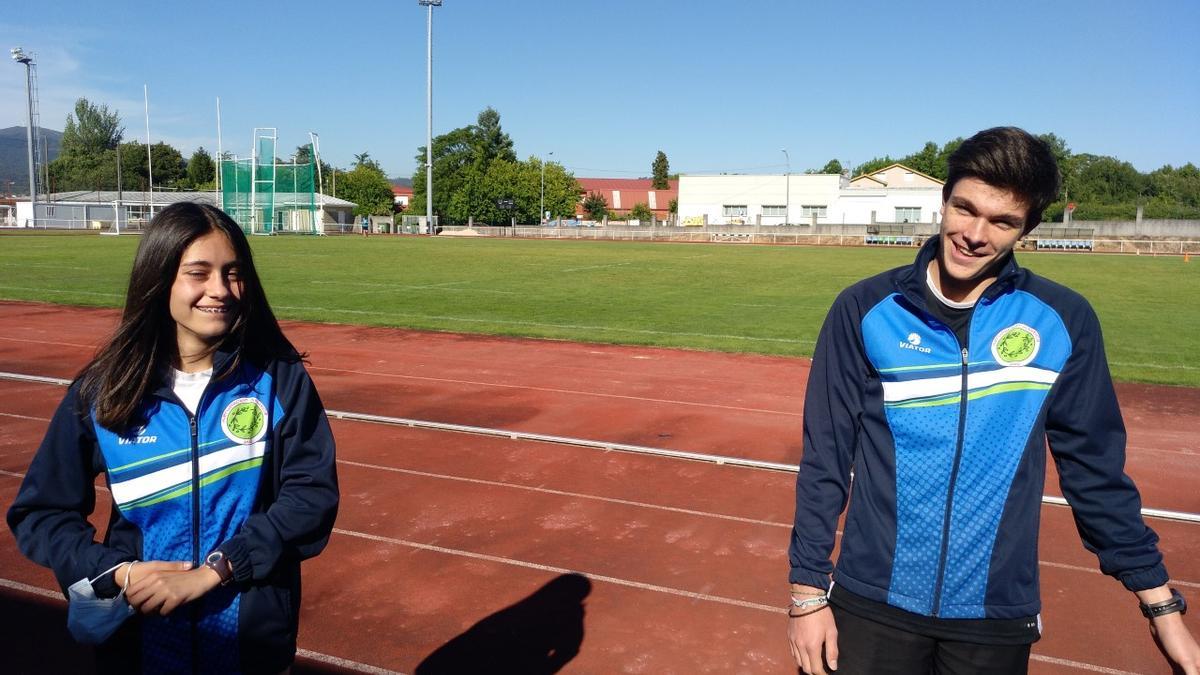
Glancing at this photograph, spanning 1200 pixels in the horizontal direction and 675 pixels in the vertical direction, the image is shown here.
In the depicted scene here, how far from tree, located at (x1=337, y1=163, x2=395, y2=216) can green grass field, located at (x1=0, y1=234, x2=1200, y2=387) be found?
5725cm

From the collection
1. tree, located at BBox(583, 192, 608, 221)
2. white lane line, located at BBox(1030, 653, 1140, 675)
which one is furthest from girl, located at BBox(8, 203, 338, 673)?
tree, located at BBox(583, 192, 608, 221)

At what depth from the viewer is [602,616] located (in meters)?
4.54

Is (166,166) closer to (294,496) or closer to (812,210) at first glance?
(812,210)

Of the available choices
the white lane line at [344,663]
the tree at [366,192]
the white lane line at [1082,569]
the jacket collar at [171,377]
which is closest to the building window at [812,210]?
the tree at [366,192]

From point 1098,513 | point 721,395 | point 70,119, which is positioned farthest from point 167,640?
point 70,119

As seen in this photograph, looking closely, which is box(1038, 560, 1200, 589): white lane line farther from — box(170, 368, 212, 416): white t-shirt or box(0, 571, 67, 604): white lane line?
box(0, 571, 67, 604): white lane line

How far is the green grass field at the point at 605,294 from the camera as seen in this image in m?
15.2

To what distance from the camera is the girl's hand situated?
1.90 m

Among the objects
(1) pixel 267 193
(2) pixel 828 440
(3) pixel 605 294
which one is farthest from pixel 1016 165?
(1) pixel 267 193

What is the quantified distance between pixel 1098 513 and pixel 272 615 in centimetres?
209

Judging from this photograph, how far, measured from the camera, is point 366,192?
311 feet

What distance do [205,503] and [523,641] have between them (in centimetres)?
250

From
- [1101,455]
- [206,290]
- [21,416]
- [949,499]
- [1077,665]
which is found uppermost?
[206,290]

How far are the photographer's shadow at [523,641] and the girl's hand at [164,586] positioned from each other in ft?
7.35
